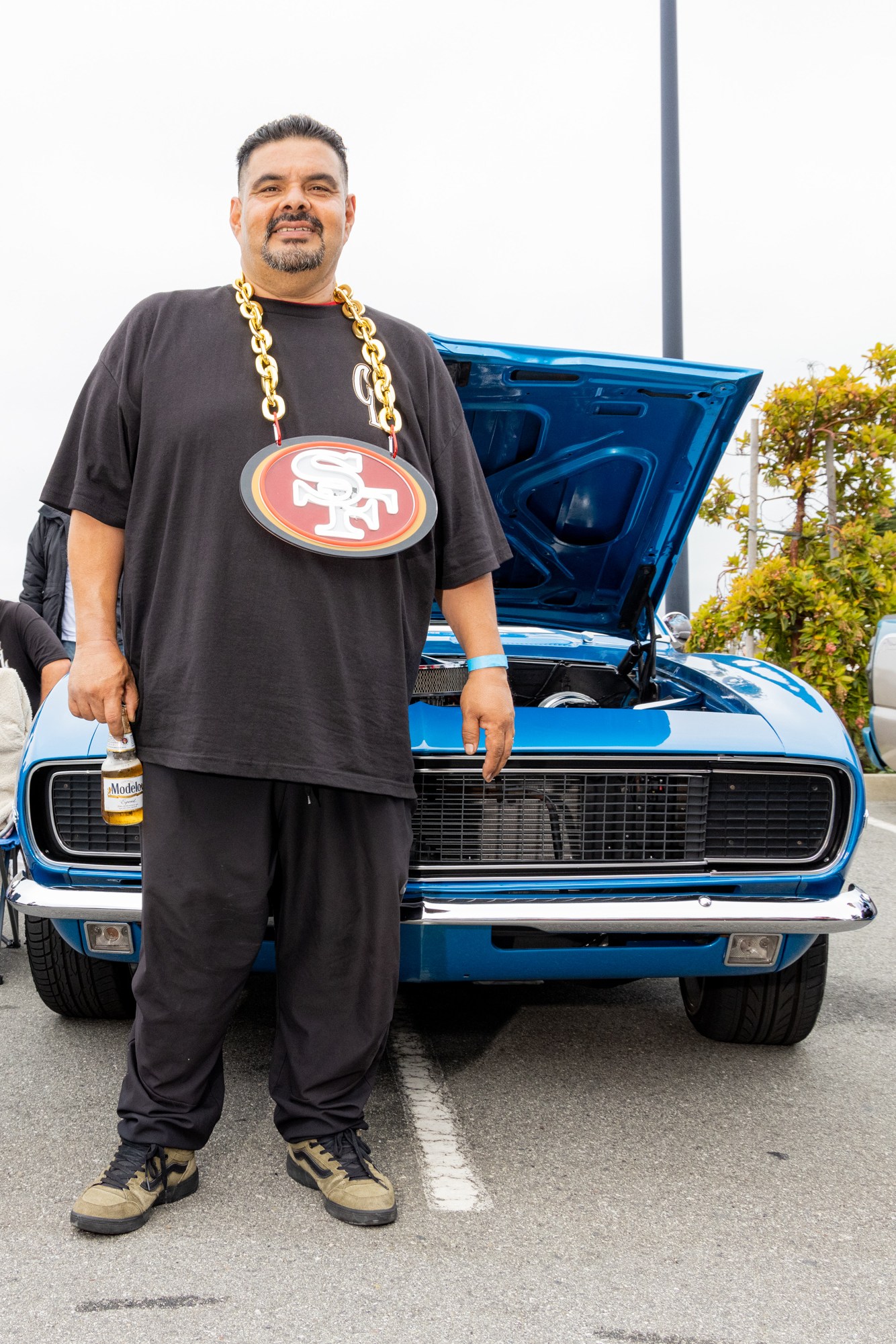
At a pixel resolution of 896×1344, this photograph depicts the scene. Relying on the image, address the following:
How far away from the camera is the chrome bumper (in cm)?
245

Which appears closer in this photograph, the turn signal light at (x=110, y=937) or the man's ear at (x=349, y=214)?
the man's ear at (x=349, y=214)

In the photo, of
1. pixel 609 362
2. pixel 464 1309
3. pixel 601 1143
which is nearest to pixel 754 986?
pixel 601 1143

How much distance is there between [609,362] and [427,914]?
1.51 metres

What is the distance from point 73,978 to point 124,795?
1.13m

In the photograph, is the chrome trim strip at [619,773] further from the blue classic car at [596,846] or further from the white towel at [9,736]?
the white towel at [9,736]

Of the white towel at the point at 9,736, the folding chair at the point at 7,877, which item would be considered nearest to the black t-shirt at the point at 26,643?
the white towel at the point at 9,736

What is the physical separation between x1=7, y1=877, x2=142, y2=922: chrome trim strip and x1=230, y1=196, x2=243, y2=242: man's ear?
1401 millimetres

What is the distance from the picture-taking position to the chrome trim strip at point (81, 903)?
2500 millimetres

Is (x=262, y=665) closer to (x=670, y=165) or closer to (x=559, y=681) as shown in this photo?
(x=559, y=681)

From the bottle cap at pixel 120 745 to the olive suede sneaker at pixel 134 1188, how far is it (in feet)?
2.40

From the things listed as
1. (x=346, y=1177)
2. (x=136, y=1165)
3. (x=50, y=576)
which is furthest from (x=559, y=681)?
(x=50, y=576)

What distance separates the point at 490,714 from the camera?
2301mm

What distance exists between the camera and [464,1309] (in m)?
1.84

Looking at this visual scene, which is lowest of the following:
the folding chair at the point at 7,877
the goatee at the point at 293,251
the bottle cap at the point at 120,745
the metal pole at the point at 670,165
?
the folding chair at the point at 7,877
